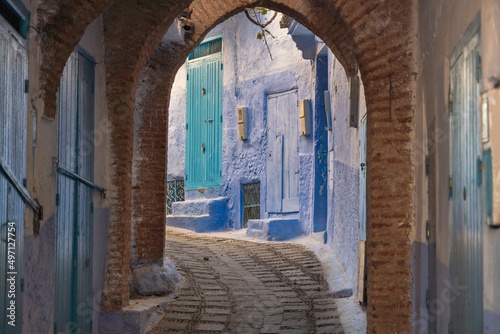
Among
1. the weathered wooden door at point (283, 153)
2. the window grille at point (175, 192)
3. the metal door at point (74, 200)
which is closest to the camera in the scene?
the metal door at point (74, 200)

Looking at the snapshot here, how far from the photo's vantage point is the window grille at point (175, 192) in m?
17.6

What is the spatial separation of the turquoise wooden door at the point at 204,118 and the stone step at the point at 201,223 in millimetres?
1146

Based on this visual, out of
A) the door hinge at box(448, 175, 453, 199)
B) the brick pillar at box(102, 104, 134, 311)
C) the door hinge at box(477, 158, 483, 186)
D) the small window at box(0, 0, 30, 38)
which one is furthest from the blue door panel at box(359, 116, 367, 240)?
the door hinge at box(477, 158, 483, 186)

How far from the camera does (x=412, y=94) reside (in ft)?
17.6

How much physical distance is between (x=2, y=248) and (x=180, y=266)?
5.75 m

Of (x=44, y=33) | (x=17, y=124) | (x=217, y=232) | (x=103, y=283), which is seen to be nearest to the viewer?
(x=17, y=124)

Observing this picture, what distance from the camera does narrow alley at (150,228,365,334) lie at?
6914 millimetres

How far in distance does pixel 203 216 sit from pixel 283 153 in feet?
8.00

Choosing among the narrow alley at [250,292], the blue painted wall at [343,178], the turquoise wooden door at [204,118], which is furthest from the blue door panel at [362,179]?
the turquoise wooden door at [204,118]

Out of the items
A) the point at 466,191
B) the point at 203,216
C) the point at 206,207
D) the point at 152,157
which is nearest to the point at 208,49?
the point at 206,207

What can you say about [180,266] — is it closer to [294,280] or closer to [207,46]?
[294,280]

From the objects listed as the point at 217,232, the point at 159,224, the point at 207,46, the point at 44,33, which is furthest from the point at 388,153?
the point at 207,46

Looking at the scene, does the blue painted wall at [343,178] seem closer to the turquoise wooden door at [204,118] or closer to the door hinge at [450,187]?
the door hinge at [450,187]

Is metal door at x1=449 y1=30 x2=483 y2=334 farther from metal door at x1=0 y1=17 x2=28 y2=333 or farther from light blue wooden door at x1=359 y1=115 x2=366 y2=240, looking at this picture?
light blue wooden door at x1=359 y1=115 x2=366 y2=240
